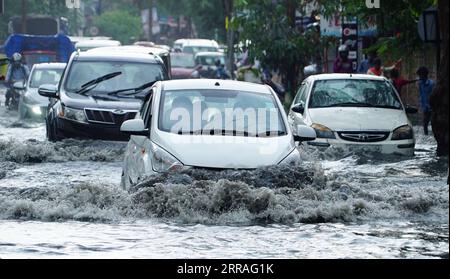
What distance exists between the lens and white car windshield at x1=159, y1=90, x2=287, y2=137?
14.5m

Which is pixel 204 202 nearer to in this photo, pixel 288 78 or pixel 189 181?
pixel 189 181

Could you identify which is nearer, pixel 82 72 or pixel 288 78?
pixel 82 72

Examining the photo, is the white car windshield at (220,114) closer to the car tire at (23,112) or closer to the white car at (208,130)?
the white car at (208,130)

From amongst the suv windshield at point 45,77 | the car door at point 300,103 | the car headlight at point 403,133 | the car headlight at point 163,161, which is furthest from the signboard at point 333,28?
the car headlight at point 163,161

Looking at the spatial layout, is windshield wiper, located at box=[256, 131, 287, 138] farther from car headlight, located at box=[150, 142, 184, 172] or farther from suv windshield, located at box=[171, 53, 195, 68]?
suv windshield, located at box=[171, 53, 195, 68]

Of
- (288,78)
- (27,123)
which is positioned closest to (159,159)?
(27,123)

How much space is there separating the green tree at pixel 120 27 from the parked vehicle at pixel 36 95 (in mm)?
66896

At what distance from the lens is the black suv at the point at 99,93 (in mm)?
21516

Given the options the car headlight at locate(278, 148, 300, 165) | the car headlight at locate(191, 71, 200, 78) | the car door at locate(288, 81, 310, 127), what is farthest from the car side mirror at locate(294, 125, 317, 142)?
the car headlight at locate(191, 71, 200, 78)

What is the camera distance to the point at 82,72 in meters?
22.6

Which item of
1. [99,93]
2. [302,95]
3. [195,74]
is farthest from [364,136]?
[195,74]

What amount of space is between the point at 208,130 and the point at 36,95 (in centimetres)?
1922

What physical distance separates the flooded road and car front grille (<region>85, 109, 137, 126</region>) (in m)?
4.55

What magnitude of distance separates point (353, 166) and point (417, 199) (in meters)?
6.03
